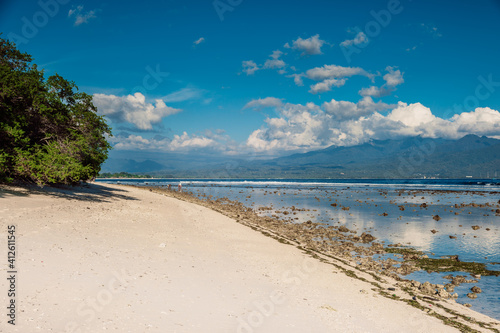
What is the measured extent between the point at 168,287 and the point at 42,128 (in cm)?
2209

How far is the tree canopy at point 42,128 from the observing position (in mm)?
21158

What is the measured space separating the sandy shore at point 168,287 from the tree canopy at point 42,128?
4717 mm

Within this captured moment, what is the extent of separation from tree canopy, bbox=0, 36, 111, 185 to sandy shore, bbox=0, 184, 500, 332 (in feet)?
15.5

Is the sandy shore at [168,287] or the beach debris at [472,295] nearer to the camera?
the sandy shore at [168,287]

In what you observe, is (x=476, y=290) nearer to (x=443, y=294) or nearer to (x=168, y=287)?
(x=443, y=294)

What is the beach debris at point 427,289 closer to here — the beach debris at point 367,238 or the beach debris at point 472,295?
the beach debris at point 472,295

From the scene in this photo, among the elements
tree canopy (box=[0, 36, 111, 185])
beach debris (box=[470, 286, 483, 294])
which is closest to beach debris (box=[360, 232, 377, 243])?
beach debris (box=[470, 286, 483, 294])

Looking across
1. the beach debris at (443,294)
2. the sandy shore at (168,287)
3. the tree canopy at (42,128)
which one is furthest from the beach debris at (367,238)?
the tree canopy at (42,128)

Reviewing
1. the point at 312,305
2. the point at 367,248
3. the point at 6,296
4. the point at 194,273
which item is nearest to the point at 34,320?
the point at 6,296

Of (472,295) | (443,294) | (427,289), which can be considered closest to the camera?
(443,294)

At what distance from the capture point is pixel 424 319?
1004 cm

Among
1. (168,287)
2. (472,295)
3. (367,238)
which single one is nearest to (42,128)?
(168,287)

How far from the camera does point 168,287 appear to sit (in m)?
9.93

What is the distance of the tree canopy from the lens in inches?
833
